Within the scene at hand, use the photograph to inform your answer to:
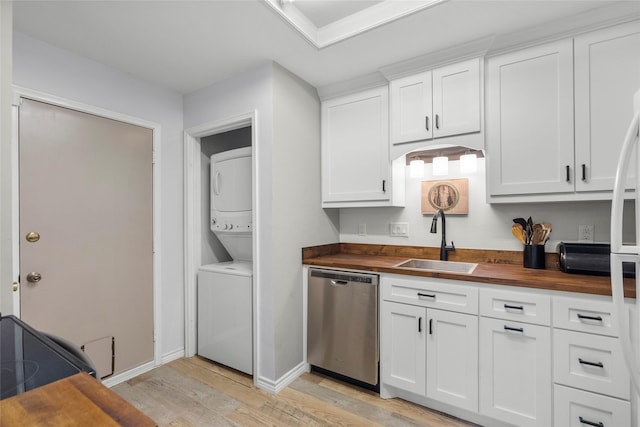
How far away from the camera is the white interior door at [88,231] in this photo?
1.92 meters

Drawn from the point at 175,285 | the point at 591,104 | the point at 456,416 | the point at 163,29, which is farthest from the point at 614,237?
the point at 175,285

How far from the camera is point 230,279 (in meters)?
2.52

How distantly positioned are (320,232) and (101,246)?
1641mm

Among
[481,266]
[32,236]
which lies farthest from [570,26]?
[32,236]

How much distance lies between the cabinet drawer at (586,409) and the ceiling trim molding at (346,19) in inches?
83.2

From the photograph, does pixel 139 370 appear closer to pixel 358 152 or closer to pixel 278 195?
pixel 278 195

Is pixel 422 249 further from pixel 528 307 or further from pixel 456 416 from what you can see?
pixel 456 416

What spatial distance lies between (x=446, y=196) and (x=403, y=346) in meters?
Answer: 1.18

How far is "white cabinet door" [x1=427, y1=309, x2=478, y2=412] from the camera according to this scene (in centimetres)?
183

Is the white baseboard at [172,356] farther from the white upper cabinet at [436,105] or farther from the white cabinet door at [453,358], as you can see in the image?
the white upper cabinet at [436,105]

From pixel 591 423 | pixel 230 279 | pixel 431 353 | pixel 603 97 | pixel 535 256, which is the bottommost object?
pixel 591 423

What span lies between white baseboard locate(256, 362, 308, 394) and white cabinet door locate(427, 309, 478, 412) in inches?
38.5

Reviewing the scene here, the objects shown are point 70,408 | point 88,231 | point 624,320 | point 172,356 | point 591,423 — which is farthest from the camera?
point 172,356

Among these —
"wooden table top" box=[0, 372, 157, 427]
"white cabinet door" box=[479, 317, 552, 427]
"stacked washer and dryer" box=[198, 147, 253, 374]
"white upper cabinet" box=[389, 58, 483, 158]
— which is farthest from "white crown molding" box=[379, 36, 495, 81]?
"wooden table top" box=[0, 372, 157, 427]
